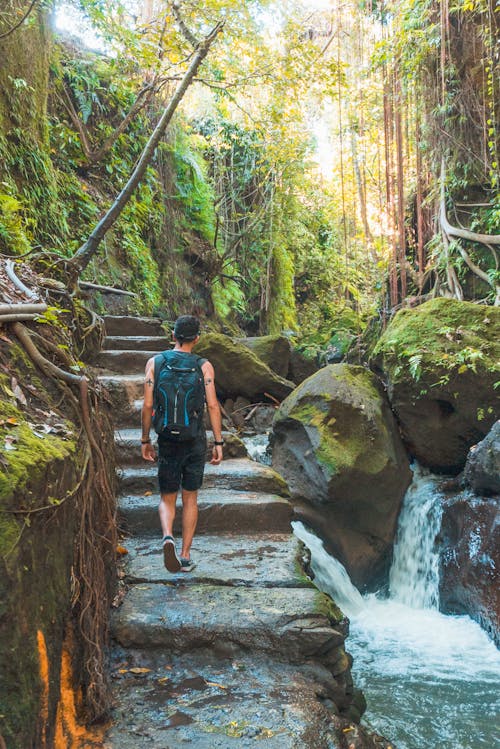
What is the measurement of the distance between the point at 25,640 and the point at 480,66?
9.55 metres

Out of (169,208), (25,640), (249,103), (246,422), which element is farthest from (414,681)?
(249,103)

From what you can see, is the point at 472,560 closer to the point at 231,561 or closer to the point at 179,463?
the point at 231,561

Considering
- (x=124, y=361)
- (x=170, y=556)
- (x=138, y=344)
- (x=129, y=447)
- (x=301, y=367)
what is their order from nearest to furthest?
1. (x=170, y=556)
2. (x=129, y=447)
3. (x=124, y=361)
4. (x=138, y=344)
5. (x=301, y=367)

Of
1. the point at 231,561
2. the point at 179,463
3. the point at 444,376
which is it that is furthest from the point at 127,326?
the point at 231,561

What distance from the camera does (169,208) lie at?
11.7 meters

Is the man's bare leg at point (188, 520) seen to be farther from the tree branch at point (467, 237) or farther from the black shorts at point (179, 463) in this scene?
the tree branch at point (467, 237)

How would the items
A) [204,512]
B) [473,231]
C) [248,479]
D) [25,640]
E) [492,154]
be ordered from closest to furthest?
[25,640] → [204,512] → [248,479] → [492,154] → [473,231]

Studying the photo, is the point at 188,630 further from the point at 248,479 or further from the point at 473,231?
the point at 473,231

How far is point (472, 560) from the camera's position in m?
5.36

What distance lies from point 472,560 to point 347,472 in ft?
4.99

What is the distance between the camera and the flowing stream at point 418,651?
3818 mm

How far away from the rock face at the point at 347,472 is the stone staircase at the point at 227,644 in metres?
1.79

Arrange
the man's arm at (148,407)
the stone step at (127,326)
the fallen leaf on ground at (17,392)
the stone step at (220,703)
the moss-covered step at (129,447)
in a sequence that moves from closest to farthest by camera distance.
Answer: the stone step at (220,703)
the fallen leaf on ground at (17,392)
the man's arm at (148,407)
the moss-covered step at (129,447)
the stone step at (127,326)

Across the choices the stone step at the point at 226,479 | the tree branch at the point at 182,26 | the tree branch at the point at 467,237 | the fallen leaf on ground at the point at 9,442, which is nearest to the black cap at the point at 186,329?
the stone step at the point at 226,479
